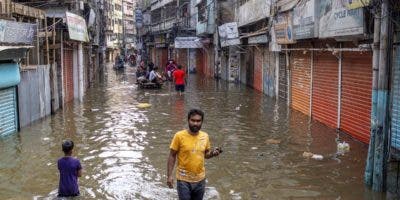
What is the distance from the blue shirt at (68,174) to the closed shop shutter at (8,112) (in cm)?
660

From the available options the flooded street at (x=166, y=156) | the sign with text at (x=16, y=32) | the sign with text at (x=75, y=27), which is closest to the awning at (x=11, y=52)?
the sign with text at (x=16, y=32)

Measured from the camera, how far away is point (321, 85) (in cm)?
1605

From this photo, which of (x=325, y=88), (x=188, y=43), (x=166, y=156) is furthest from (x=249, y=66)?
(x=166, y=156)

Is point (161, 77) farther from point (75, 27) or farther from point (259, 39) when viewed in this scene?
point (75, 27)

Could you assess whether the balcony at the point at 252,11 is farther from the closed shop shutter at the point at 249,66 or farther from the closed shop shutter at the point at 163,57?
the closed shop shutter at the point at 163,57

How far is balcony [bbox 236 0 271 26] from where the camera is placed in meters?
23.6

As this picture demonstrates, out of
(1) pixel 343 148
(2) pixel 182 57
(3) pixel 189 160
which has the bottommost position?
(1) pixel 343 148

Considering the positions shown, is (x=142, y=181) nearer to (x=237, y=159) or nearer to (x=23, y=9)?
(x=237, y=159)

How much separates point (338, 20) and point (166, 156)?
501 centimetres

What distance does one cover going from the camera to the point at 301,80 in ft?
61.4

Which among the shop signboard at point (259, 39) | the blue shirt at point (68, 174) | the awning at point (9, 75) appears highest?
the shop signboard at point (259, 39)

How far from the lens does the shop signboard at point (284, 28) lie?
17578 mm

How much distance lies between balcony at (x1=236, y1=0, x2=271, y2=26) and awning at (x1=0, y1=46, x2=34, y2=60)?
40.4 feet

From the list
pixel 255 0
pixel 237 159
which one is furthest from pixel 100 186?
pixel 255 0
